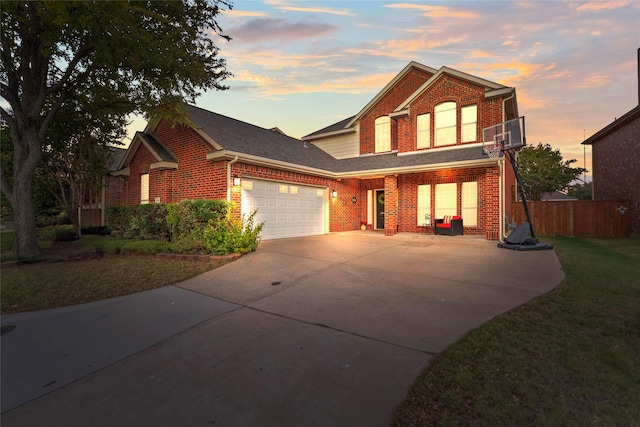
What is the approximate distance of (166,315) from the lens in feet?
14.8

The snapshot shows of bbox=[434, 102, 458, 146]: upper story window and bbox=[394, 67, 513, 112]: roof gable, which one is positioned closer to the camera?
bbox=[394, 67, 513, 112]: roof gable

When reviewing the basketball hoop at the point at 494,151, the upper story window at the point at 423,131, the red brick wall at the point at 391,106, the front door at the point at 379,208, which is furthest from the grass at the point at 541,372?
the red brick wall at the point at 391,106

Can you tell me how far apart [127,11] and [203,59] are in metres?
4.06

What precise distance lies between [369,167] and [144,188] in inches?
427

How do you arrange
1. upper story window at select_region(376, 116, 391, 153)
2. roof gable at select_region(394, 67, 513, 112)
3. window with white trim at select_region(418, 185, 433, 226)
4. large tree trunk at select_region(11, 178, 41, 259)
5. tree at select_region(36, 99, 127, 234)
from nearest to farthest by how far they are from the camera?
large tree trunk at select_region(11, 178, 41, 259) → roof gable at select_region(394, 67, 513, 112) → window with white trim at select_region(418, 185, 433, 226) → tree at select_region(36, 99, 127, 234) → upper story window at select_region(376, 116, 391, 153)

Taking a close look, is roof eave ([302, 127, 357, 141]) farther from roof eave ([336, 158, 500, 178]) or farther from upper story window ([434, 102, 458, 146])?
upper story window ([434, 102, 458, 146])

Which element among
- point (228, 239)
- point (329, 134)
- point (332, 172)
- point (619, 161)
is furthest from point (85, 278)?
point (619, 161)

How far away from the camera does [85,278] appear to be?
6.76 meters

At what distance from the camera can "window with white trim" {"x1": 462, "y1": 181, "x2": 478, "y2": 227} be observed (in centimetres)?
1320

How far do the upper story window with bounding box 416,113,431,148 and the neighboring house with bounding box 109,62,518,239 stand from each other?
1.9 inches

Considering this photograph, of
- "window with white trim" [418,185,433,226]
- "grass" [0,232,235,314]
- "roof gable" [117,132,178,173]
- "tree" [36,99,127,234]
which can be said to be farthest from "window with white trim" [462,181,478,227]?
"tree" [36,99,127,234]

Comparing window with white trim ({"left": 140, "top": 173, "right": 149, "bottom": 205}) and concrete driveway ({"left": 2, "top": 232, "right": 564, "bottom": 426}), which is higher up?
window with white trim ({"left": 140, "top": 173, "right": 149, "bottom": 205})

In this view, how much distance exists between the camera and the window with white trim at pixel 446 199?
13750 mm

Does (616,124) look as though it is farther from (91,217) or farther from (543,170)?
(91,217)
